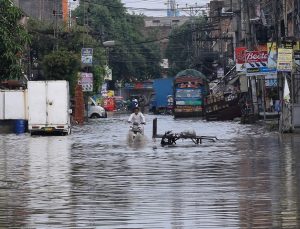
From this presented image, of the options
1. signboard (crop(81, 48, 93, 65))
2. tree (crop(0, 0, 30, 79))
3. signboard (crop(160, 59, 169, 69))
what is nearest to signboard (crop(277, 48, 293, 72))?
tree (crop(0, 0, 30, 79))

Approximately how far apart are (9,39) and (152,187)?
32.9 feet

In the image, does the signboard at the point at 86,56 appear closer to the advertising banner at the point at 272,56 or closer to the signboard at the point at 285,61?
the advertising banner at the point at 272,56

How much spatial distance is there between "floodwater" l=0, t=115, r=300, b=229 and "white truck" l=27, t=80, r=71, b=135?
14.7 meters

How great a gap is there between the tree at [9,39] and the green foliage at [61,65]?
47443mm

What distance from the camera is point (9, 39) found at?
27594 millimetres

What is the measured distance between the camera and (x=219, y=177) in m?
21.2

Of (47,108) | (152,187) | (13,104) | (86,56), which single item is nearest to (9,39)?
(152,187)

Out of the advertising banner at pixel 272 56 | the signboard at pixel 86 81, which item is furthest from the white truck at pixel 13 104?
the signboard at pixel 86 81

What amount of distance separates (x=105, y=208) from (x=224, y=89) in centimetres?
7847

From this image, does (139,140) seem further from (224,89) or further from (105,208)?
(224,89)

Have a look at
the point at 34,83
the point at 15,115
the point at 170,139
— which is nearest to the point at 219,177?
the point at 170,139

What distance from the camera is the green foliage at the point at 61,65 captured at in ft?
252

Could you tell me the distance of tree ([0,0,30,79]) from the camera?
27.5 metres

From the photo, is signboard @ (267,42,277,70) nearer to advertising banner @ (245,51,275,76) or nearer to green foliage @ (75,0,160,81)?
advertising banner @ (245,51,275,76)
